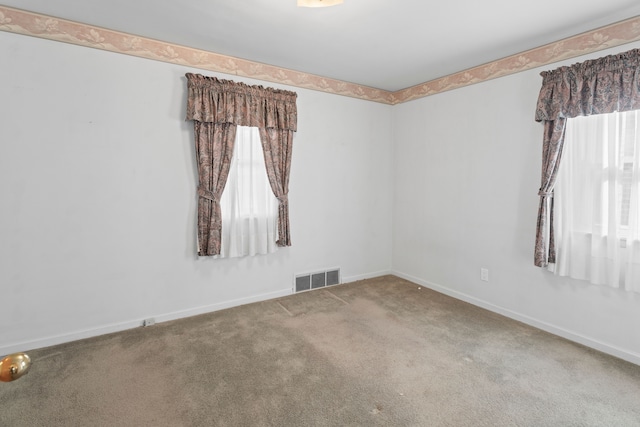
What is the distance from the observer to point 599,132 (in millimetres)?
2639

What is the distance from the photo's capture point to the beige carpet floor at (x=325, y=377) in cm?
194

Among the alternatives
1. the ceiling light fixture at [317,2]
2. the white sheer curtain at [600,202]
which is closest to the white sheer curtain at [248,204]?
the ceiling light fixture at [317,2]

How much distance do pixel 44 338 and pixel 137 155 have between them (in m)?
1.72

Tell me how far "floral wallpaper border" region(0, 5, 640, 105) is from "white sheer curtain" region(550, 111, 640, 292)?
25.3 inches

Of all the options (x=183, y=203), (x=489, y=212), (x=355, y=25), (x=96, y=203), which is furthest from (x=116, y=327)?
(x=489, y=212)

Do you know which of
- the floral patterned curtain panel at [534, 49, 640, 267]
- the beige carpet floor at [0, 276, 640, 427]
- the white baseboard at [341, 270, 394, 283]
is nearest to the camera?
the beige carpet floor at [0, 276, 640, 427]

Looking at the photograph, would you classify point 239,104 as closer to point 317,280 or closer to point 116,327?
point 317,280

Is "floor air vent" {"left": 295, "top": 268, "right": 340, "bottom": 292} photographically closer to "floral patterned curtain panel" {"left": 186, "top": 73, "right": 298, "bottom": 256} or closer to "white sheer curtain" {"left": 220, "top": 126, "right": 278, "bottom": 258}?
"white sheer curtain" {"left": 220, "top": 126, "right": 278, "bottom": 258}

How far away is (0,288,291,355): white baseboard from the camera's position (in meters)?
2.62

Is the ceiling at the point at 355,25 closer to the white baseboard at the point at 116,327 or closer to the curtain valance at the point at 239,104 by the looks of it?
the curtain valance at the point at 239,104

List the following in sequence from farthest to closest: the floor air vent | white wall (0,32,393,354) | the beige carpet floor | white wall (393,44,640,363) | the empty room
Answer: the floor air vent < white wall (393,44,640,363) < white wall (0,32,393,354) < the empty room < the beige carpet floor

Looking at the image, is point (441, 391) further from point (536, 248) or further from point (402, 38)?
point (402, 38)

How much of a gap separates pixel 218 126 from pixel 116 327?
213 centimetres

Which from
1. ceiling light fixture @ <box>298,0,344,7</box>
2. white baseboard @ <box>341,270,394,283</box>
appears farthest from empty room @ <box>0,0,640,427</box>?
white baseboard @ <box>341,270,394,283</box>
